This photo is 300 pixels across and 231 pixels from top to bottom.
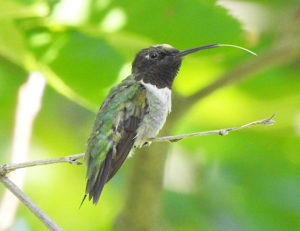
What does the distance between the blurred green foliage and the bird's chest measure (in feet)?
0.38

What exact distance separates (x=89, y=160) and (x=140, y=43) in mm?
602

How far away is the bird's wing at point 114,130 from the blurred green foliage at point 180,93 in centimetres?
11

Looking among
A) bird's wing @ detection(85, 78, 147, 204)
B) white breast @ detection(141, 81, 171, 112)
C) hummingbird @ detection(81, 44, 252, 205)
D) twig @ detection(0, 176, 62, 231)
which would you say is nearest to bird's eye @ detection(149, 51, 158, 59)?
hummingbird @ detection(81, 44, 252, 205)

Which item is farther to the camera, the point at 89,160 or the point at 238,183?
the point at 238,183

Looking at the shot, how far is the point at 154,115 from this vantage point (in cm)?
328

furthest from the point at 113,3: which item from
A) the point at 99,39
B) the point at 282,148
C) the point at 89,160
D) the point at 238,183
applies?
the point at 238,183

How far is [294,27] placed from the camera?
3.43m

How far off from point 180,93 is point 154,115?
218 millimetres

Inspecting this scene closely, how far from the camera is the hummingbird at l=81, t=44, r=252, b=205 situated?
298cm

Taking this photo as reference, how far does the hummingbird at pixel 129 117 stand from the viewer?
9.78ft

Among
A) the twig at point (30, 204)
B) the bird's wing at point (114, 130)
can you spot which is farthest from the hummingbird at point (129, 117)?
the twig at point (30, 204)

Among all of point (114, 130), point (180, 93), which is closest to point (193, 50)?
point (180, 93)

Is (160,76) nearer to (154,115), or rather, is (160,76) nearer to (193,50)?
(154,115)

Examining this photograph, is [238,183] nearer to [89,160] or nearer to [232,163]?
[232,163]
